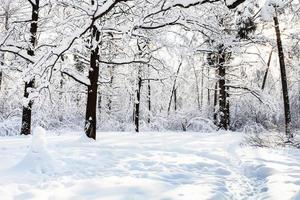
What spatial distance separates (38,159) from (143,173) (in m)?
2.13

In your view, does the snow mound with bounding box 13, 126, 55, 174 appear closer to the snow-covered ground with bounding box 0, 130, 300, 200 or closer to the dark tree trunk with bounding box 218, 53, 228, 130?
the snow-covered ground with bounding box 0, 130, 300, 200

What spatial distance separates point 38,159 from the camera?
27.1ft

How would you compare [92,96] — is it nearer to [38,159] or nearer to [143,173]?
[38,159]

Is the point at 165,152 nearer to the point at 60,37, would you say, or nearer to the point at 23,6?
the point at 60,37

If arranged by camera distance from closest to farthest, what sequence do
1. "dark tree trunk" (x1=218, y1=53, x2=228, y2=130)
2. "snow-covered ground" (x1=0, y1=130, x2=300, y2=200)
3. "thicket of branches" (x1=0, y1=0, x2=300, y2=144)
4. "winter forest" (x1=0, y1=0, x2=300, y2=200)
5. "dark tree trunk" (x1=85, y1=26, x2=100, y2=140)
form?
"snow-covered ground" (x1=0, y1=130, x2=300, y2=200)
"winter forest" (x1=0, y1=0, x2=300, y2=200)
"thicket of branches" (x1=0, y1=0, x2=300, y2=144)
"dark tree trunk" (x1=85, y1=26, x2=100, y2=140)
"dark tree trunk" (x1=218, y1=53, x2=228, y2=130)

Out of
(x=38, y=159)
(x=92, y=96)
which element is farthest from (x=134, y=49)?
(x=38, y=159)

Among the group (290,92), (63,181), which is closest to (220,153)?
(63,181)

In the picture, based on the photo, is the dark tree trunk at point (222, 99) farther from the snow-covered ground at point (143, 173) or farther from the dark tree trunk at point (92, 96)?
the snow-covered ground at point (143, 173)

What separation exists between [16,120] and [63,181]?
1584 cm

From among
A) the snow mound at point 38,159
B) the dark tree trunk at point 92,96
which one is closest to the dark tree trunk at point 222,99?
the dark tree trunk at point 92,96

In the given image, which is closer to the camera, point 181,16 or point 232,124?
point 181,16

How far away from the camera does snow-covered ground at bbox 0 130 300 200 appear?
252 inches

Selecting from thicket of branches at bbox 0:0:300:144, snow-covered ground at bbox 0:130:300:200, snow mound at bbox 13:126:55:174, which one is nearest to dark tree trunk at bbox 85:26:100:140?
thicket of branches at bbox 0:0:300:144

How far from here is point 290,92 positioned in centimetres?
2841
